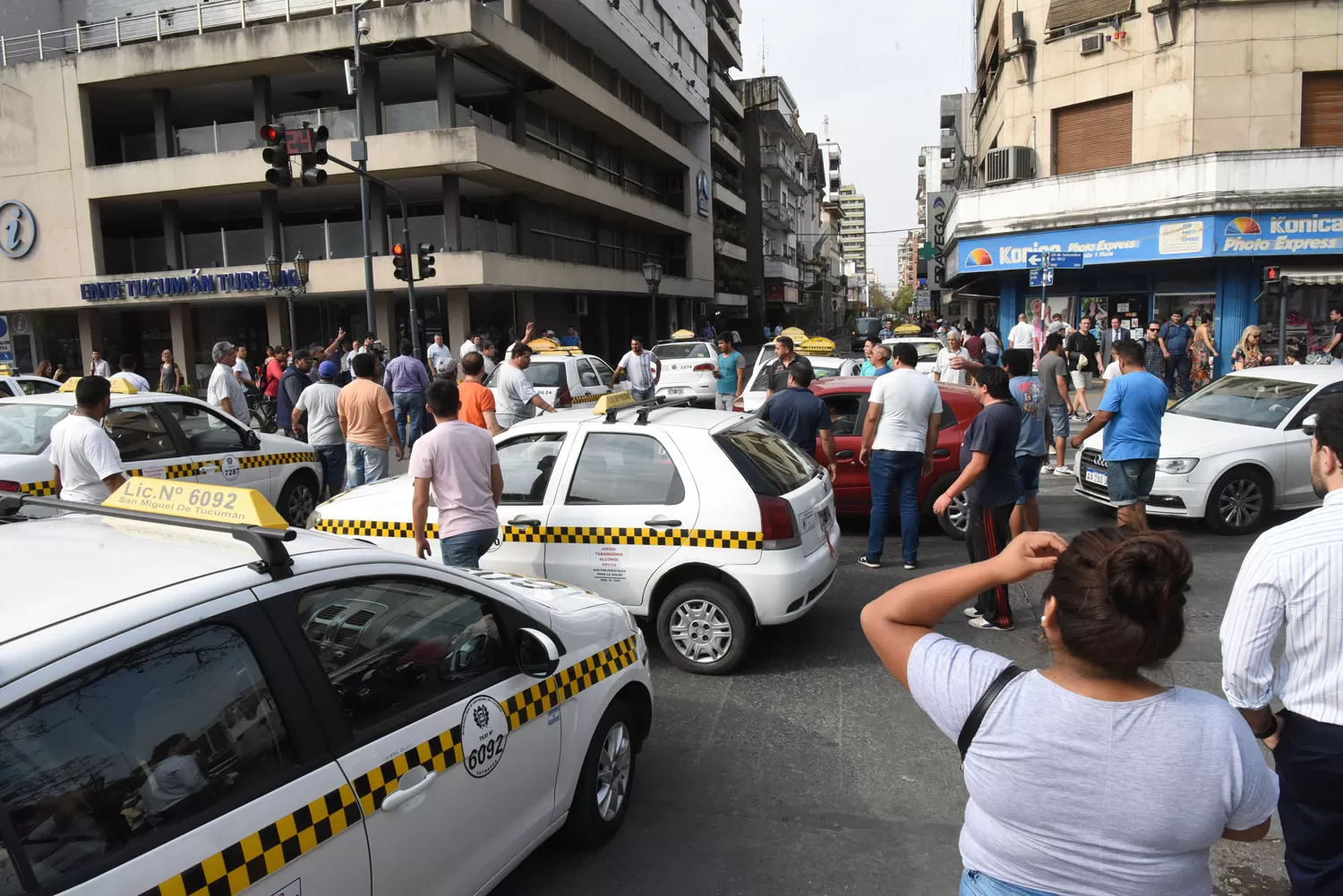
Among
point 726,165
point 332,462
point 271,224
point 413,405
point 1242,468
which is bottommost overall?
point 1242,468

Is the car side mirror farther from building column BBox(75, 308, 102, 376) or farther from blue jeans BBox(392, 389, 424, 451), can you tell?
building column BBox(75, 308, 102, 376)

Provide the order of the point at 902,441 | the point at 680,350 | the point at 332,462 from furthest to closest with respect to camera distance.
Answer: the point at 680,350 → the point at 332,462 → the point at 902,441

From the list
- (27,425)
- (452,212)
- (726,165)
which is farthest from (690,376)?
(726,165)

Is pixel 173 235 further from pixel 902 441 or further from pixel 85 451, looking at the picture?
pixel 902 441

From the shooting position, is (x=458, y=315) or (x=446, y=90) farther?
(x=458, y=315)

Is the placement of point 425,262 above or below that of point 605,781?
above

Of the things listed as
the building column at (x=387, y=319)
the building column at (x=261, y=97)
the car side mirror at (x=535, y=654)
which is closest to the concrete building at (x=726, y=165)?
the building column at (x=387, y=319)

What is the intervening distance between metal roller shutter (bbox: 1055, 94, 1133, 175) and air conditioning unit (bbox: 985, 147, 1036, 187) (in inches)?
29.3

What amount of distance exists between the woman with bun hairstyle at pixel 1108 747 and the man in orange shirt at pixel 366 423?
783 centimetres

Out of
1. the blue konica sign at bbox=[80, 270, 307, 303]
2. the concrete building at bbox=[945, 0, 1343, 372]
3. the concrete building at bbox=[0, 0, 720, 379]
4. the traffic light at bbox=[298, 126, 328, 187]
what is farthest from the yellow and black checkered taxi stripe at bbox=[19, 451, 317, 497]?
the blue konica sign at bbox=[80, 270, 307, 303]

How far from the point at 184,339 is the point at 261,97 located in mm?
8030

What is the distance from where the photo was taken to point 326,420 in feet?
31.9

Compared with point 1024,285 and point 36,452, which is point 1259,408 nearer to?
point 36,452

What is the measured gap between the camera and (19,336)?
100ft
